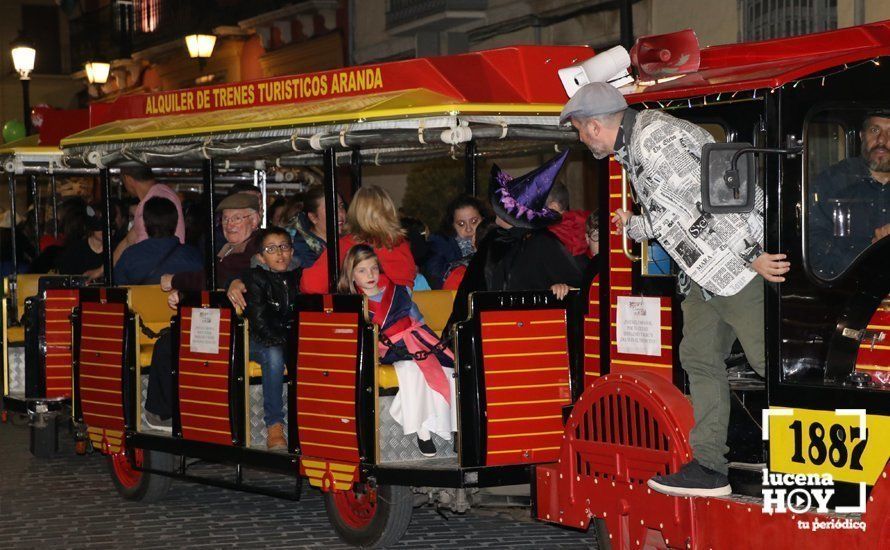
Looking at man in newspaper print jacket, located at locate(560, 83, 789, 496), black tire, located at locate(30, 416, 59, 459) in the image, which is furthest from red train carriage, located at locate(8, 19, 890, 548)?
black tire, located at locate(30, 416, 59, 459)

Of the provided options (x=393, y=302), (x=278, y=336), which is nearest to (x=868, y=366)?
(x=393, y=302)

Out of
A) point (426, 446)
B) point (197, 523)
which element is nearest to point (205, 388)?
point (197, 523)

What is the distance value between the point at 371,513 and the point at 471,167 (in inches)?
95.3

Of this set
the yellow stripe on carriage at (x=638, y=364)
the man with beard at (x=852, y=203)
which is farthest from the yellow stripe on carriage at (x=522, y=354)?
the man with beard at (x=852, y=203)

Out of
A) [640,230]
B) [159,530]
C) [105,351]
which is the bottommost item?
[159,530]

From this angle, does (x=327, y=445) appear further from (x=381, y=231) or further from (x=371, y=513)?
(x=381, y=231)

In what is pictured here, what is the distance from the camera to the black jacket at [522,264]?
25.3ft

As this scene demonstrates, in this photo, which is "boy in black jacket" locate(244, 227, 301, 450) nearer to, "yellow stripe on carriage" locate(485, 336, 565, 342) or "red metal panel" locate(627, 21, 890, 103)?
"yellow stripe on carriage" locate(485, 336, 565, 342)

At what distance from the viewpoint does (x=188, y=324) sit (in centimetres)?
904

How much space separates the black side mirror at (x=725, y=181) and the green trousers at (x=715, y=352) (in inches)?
22.4

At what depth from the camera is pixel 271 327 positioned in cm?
862

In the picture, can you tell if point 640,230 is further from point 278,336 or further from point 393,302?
point 278,336

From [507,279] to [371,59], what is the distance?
1733 centimetres

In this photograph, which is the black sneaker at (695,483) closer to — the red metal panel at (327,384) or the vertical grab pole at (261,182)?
the red metal panel at (327,384)
